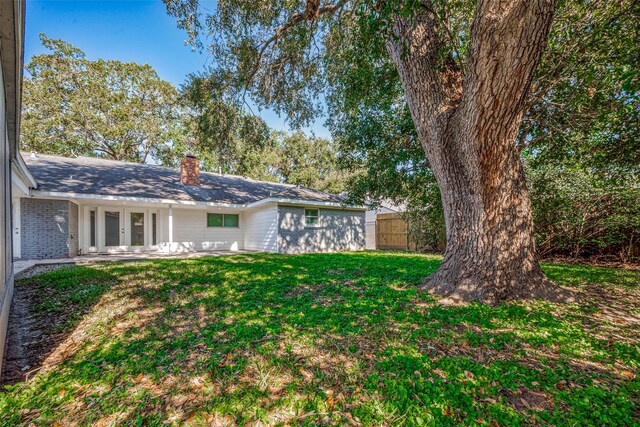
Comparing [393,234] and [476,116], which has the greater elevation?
[476,116]

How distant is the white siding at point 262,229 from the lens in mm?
12219

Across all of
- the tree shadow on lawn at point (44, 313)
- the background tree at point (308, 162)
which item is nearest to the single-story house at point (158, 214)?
the tree shadow on lawn at point (44, 313)

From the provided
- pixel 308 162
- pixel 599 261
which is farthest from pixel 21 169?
pixel 308 162

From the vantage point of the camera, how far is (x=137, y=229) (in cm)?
1223

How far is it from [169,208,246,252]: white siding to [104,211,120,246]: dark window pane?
182cm

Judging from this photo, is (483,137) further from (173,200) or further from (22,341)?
(173,200)

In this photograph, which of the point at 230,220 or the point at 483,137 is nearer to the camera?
the point at 483,137

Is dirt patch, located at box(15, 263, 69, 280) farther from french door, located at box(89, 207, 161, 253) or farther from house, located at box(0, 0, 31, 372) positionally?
house, located at box(0, 0, 31, 372)

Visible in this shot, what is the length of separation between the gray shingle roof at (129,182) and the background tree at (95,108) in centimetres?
610

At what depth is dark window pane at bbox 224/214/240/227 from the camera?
14.0 metres

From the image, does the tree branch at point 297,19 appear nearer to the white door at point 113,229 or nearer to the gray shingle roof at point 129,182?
the gray shingle roof at point 129,182

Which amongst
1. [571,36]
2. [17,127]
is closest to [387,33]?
[571,36]

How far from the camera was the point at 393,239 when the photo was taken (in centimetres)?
1522

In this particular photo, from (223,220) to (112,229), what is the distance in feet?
14.9
